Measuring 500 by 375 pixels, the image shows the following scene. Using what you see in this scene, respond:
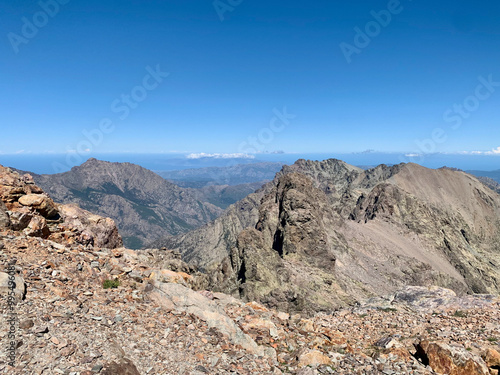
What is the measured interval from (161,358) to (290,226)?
7013 cm

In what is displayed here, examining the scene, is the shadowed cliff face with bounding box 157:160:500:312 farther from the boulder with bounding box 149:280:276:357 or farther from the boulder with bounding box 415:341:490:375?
the boulder with bounding box 415:341:490:375

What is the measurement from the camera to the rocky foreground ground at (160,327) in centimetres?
1035

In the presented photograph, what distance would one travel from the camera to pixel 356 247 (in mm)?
98375

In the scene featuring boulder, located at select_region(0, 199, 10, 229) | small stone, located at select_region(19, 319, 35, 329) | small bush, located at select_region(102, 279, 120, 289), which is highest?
boulder, located at select_region(0, 199, 10, 229)

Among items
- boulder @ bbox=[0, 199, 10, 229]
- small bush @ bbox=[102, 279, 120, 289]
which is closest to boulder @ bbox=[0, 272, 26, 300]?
small bush @ bbox=[102, 279, 120, 289]

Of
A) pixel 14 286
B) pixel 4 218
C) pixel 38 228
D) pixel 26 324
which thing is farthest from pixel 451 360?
pixel 4 218

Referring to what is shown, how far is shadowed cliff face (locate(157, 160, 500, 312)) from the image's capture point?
177ft

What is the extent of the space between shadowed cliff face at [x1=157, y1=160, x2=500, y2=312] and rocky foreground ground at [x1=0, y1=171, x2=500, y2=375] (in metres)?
27.9

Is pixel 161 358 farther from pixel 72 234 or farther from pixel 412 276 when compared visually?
pixel 412 276

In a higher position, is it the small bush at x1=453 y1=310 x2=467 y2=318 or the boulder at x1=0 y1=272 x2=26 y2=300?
the boulder at x1=0 y1=272 x2=26 y2=300

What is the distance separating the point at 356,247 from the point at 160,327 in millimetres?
96210

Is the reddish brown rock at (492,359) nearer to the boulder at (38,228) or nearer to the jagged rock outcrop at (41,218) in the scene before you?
the jagged rock outcrop at (41,218)

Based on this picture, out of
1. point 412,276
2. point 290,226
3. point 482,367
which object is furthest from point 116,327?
point 412,276

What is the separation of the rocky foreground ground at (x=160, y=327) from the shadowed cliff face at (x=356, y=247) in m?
27.9
